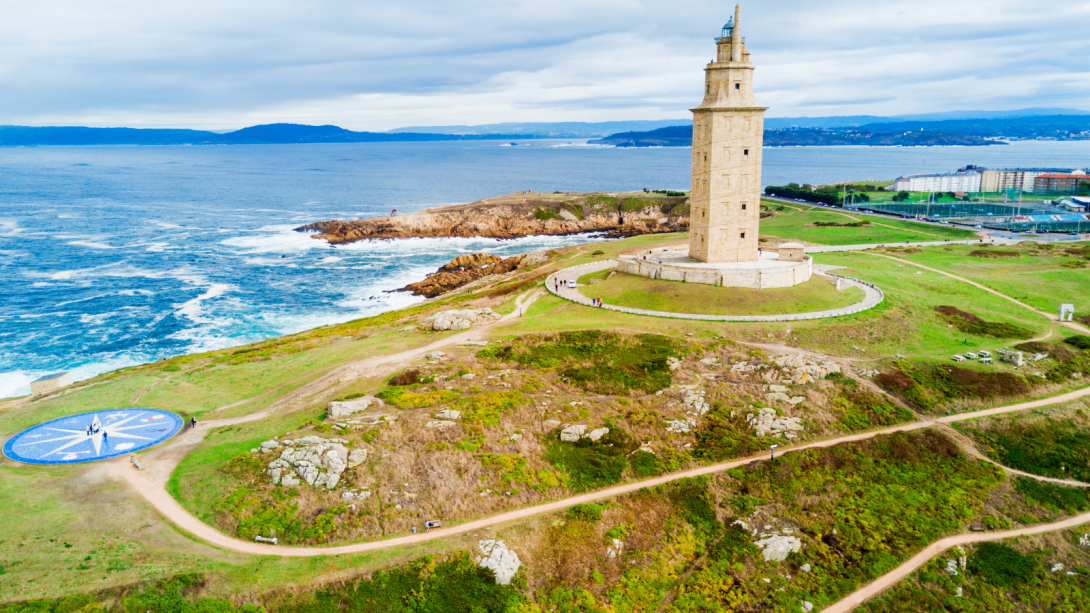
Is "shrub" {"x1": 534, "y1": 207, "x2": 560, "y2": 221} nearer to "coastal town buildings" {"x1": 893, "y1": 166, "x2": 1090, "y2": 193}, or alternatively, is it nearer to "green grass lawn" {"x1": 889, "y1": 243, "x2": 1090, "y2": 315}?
"green grass lawn" {"x1": 889, "y1": 243, "x2": 1090, "y2": 315}

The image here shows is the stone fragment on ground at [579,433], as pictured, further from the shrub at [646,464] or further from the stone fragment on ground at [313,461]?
the stone fragment on ground at [313,461]

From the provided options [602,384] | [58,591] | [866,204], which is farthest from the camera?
[866,204]

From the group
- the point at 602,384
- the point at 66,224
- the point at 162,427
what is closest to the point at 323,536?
the point at 162,427

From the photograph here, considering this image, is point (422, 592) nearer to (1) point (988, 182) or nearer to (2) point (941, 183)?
(2) point (941, 183)

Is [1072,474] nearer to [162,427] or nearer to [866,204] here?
[162,427]

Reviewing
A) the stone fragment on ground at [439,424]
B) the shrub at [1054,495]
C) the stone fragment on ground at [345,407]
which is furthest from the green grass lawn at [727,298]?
the stone fragment on ground at [345,407]

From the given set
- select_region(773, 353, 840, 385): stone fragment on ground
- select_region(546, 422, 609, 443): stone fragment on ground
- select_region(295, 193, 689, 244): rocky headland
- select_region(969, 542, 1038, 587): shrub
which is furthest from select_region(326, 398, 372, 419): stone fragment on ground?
select_region(295, 193, 689, 244): rocky headland
